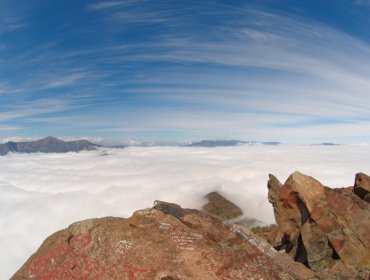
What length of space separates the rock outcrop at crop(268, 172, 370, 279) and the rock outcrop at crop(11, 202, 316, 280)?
2257 cm

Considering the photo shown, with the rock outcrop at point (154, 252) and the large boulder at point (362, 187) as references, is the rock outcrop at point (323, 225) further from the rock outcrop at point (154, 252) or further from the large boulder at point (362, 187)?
the rock outcrop at point (154, 252)

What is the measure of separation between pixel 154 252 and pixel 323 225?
31603 millimetres

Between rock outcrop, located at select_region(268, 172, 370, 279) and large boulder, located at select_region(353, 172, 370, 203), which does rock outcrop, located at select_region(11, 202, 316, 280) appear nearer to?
rock outcrop, located at select_region(268, 172, 370, 279)

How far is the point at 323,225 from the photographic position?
39.8 meters

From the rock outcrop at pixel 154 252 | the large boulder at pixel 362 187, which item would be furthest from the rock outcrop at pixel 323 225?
the rock outcrop at pixel 154 252

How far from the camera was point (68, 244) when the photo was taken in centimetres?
1516

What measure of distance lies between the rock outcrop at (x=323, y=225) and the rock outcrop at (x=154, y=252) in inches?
888

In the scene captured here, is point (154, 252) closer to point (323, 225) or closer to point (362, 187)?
point (323, 225)

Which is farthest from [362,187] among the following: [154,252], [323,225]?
[154,252]

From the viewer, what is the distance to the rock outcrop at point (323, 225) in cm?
3688

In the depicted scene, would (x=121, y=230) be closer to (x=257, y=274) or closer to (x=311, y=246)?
(x=257, y=274)

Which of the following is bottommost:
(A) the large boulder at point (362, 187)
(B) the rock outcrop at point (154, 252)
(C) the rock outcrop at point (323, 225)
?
(C) the rock outcrop at point (323, 225)

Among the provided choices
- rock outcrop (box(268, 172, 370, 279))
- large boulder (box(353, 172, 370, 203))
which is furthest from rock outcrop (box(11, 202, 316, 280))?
large boulder (box(353, 172, 370, 203))

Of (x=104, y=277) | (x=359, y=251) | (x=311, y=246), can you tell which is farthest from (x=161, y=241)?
(x=359, y=251)
